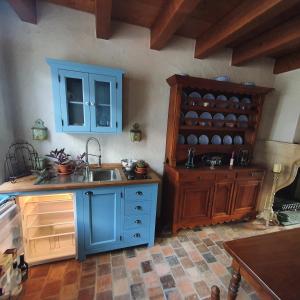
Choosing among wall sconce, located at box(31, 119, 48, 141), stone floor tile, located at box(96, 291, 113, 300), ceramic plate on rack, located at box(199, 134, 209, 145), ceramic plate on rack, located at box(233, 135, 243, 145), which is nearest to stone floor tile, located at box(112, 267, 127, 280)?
stone floor tile, located at box(96, 291, 113, 300)

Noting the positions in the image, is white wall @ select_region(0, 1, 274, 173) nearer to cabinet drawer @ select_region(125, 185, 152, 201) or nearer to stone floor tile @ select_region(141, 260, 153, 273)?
cabinet drawer @ select_region(125, 185, 152, 201)

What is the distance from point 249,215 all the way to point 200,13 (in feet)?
9.15

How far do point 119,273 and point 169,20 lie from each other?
8.16 ft

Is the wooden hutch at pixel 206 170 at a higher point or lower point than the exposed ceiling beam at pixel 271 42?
lower

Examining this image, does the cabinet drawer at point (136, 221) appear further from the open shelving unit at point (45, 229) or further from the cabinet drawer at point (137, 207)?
the open shelving unit at point (45, 229)

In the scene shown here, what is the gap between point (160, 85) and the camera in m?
2.26

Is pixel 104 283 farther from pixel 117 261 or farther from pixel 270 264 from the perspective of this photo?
pixel 270 264

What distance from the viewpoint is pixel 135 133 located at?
219 centimetres

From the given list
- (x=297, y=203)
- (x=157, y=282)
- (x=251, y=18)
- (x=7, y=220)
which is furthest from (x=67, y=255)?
(x=297, y=203)

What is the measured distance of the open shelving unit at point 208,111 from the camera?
2.14 m

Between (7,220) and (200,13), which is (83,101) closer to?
(7,220)

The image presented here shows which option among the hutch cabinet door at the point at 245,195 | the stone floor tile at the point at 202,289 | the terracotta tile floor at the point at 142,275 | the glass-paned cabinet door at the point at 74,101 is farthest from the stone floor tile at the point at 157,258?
the glass-paned cabinet door at the point at 74,101

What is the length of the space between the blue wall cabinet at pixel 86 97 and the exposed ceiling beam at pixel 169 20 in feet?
1.97

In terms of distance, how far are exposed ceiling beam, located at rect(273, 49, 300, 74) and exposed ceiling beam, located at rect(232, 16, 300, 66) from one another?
0.30 metres
